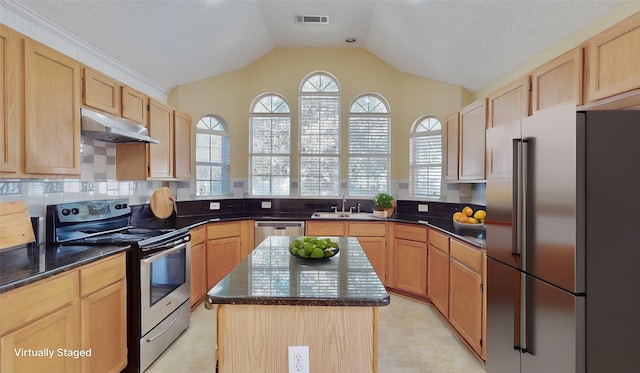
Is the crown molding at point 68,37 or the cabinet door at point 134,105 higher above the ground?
the crown molding at point 68,37

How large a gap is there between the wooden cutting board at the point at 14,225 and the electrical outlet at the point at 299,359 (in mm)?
1907

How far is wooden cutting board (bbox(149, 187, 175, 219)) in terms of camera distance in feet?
10.6

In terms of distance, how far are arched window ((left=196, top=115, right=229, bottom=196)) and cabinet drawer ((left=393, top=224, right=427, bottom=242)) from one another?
2.46 metres

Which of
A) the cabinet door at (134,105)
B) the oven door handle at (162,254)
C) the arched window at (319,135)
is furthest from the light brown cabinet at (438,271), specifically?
the cabinet door at (134,105)

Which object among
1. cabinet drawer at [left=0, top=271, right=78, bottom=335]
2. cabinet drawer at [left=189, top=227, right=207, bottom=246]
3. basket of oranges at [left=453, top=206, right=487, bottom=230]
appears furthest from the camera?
cabinet drawer at [left=189, top=227, right=207, bottom=246]

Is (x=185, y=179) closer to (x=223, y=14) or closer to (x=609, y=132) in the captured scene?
(x=223, y=14)

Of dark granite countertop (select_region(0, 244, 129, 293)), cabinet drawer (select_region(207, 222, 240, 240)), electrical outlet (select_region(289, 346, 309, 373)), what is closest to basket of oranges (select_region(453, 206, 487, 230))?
electrical outlet (select_region(289, 346, 309, 373))

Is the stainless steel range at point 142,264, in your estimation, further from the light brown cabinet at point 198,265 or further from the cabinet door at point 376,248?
the cabinet door at point 376,248

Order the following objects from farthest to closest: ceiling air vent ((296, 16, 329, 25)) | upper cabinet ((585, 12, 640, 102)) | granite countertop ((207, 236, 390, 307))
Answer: ceiling air vent ((296, 16, 329, 25))
upper cabinet ((585, 12, 640, 102))
granite countertop ((207, 236, 390, 307))

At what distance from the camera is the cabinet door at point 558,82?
1873 mm

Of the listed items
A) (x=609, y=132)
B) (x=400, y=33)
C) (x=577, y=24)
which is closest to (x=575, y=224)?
(x=609, y=132)

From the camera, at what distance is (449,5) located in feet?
8.86

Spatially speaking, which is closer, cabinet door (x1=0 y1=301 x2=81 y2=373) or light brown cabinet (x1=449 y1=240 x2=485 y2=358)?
cabinet door (x1=0 y1=301 x2=81 y2=373)

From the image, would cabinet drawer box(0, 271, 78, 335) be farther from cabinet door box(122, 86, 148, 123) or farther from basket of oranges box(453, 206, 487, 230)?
basket of oranges box(453, 206, 487, 230)
